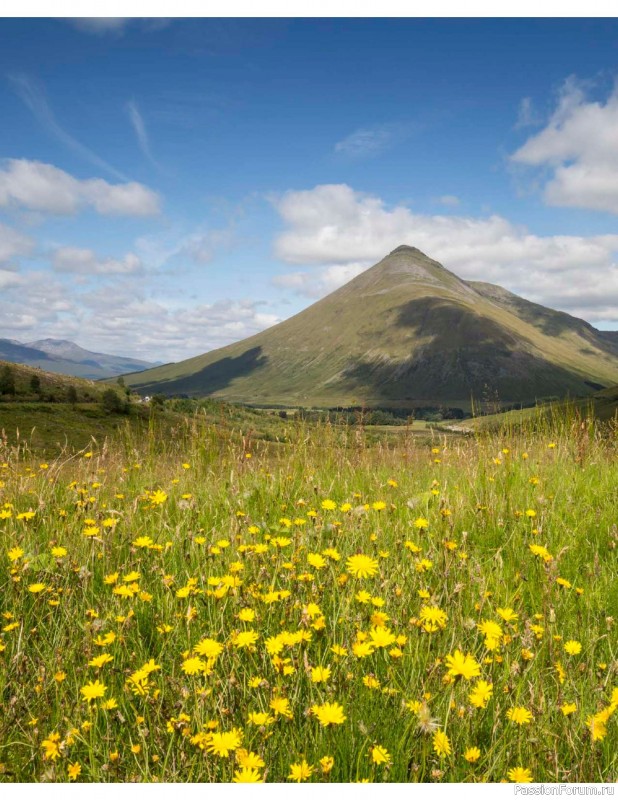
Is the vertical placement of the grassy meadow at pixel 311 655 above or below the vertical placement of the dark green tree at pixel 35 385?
below

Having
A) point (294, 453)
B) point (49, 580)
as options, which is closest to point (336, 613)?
point (49, 580)

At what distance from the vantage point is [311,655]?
259 centimetres


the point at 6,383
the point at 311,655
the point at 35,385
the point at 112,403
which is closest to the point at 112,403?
the point at 112,403

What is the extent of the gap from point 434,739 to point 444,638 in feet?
2.71

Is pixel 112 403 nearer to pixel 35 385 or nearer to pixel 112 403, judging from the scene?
pixel 112 403

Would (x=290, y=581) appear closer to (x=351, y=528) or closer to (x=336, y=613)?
(x=336, y=613)

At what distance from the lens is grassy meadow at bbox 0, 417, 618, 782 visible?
2.00m

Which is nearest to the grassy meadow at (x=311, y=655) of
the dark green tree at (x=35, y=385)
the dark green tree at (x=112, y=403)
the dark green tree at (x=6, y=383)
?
the dark green tree at (x=112, y=403)

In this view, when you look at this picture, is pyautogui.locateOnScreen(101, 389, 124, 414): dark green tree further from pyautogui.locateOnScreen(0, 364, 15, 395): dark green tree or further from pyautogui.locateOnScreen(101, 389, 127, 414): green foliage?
pyautogui.locateOnScreen(0, 364, 15, 395): dark green tree

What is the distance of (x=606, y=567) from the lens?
411 centimetres

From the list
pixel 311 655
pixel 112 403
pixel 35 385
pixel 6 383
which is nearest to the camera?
pixel 311 655

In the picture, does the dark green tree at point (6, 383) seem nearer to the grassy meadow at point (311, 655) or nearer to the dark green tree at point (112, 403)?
the dark green tree at point (112, 403)

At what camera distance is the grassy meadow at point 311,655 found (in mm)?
2002
